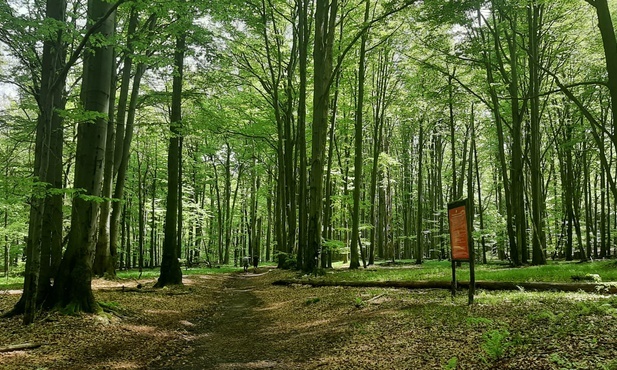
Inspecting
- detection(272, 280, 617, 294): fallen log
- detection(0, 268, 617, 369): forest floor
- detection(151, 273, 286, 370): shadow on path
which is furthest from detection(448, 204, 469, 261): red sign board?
detection(151, 273, 286, 370): shadow on path

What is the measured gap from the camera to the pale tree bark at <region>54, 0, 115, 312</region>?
7926mm

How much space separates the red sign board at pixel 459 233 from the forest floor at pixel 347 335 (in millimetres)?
901

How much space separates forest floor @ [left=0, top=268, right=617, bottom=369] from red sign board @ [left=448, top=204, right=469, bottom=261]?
90cm

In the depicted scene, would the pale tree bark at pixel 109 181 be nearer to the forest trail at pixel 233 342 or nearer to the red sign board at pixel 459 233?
the forest trail at pixel 233 342

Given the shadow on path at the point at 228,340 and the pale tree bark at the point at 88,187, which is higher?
the pale tree bark at the point at 88,187

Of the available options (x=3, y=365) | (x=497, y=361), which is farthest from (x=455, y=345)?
(x=3, y=365)

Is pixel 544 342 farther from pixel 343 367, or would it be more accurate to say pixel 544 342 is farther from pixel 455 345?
pixel 343 367

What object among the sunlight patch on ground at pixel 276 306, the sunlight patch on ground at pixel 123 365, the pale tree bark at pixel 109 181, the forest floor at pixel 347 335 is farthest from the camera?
the pale tree bark at pixel 109 181

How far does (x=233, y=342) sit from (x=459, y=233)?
470 cm

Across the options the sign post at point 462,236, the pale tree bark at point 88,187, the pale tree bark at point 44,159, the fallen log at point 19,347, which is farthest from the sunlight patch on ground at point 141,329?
the sign post at point 462,236

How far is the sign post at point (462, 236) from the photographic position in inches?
287

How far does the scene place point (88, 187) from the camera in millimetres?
8250

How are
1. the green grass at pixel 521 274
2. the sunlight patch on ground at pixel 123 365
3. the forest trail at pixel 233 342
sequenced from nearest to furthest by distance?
the sunlight patch on ground at pixel 123 365 < the forest trail at pixel 233 342 < the green grass at pixel 521 274

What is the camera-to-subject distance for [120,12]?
629 inches
